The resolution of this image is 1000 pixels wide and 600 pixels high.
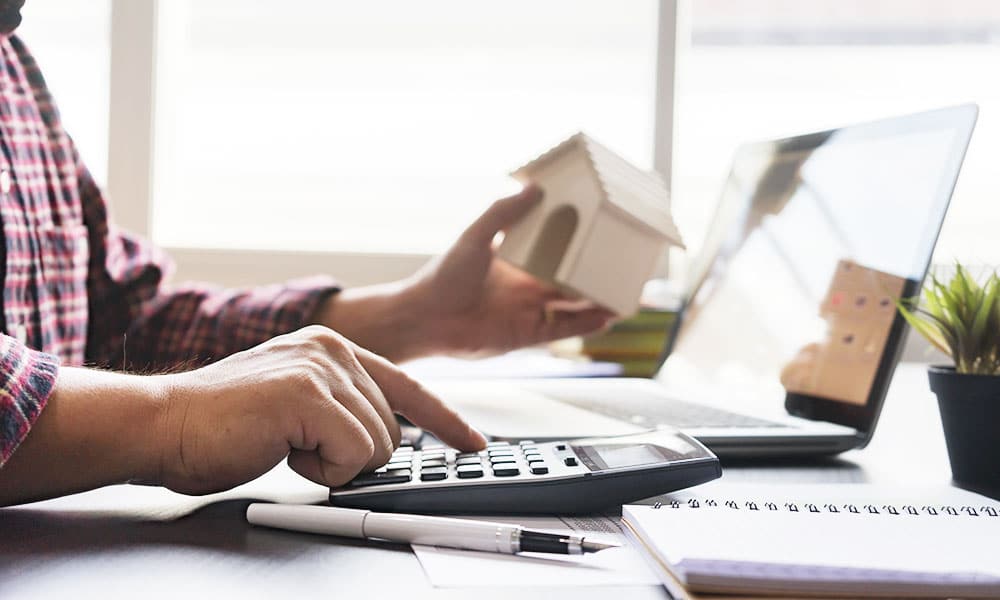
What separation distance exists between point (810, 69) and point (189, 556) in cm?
157

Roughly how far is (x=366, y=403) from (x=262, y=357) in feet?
0.22

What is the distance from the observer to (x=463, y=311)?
3.72ft

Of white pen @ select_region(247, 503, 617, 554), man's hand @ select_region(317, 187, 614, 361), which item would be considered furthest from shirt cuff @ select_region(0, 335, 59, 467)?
man's hand @ select_region(317, 187, 614, 361)

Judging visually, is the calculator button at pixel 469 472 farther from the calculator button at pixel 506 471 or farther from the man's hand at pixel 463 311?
the man's hand at pixel 463 311

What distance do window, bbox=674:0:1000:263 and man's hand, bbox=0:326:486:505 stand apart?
4.44 ft

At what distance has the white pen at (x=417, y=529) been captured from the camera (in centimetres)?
39

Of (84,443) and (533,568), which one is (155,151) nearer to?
(84,443)

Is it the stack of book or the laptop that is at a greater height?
the laptop

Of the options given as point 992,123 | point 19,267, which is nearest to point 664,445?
point 19,267

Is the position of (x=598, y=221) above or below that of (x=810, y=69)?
below

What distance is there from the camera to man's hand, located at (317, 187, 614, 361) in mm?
1092

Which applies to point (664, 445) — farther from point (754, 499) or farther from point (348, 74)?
point (348, 74)

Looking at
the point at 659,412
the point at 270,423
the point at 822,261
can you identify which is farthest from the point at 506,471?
the point at 822,261

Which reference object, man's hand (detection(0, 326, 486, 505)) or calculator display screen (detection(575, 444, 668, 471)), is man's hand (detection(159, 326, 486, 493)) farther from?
calculator display screen (detection(575, 444, 668, 471))
